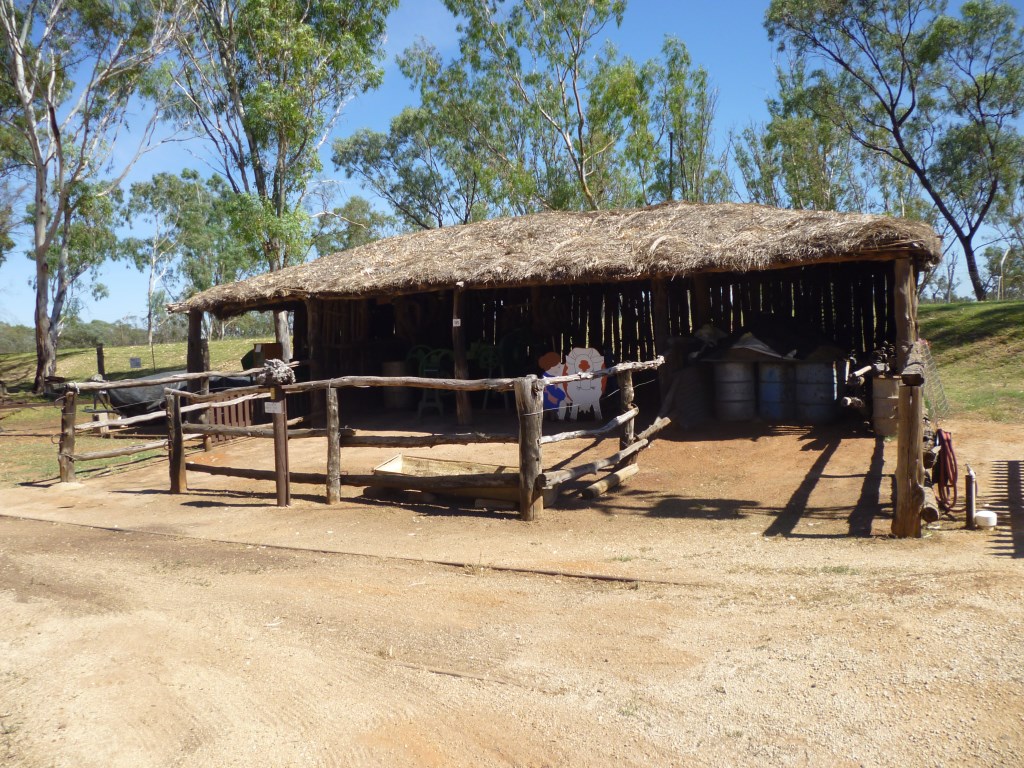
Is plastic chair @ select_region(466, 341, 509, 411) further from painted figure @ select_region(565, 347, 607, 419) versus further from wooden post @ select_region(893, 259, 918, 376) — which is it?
wooden post @ select_region(893, 259, 918, 376)

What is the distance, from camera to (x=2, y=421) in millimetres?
18812

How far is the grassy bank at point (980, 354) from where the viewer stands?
36.8 ft

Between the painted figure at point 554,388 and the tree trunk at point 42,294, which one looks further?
the tree trunk at point 42,294

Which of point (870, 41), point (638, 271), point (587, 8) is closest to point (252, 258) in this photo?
point (587, 8)

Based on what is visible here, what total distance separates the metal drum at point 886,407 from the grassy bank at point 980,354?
7.08 ft

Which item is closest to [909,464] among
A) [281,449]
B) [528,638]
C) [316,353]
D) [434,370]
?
[528,638]

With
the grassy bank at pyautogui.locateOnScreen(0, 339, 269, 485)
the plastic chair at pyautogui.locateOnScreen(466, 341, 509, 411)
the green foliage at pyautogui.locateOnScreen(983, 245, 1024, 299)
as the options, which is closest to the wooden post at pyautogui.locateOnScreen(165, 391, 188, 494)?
the grassy bank at pyautogui.locateOnScreen(0, 339, 269, 485)

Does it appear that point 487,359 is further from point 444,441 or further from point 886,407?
point 886,407

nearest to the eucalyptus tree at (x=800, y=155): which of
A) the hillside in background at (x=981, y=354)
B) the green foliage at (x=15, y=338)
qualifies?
the hillside in background at (x=981, y=354)

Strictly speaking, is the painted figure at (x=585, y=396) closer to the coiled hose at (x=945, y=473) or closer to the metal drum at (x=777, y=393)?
the metal drum at (x=777, y=393)

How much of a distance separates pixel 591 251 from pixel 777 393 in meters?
3.32

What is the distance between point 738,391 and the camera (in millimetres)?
10773

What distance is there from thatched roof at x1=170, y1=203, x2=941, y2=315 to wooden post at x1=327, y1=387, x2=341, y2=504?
4.66 m

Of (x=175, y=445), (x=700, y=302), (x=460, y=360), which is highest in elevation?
(x=700, y=302)
